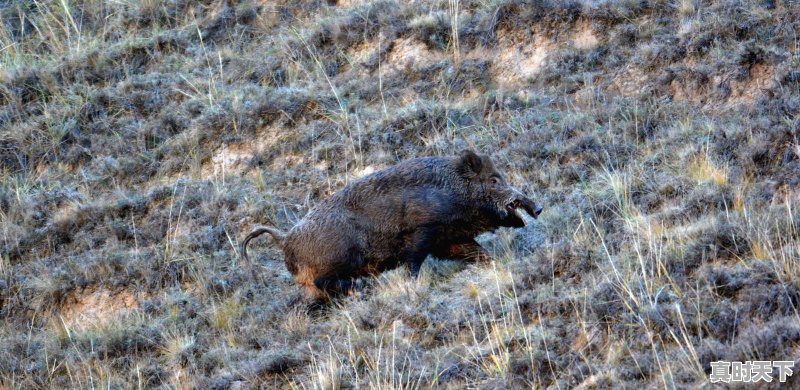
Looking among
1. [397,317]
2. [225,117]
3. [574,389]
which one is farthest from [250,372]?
[225,117]

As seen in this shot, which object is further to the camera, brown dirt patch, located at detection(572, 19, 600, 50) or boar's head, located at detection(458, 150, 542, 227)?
brown dirt patch, located at detection(572, 19, 600, 50)

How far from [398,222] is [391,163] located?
2780 mm

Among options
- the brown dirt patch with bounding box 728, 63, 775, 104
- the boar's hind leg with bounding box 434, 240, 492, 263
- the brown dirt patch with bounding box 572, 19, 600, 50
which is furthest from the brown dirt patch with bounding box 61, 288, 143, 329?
the brown dirt patch with bounding box 728, 63, 775, 104

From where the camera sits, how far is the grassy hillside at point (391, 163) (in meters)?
6.54

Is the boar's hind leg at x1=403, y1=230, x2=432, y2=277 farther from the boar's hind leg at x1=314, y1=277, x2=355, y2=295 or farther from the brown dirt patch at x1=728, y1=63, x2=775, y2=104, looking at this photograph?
the brown dirt patch at x1=728, y1=63, x2=775, y2=104

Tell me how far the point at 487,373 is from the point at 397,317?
1328 millimetres

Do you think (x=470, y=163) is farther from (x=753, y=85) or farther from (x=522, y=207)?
(x=753, y=85)

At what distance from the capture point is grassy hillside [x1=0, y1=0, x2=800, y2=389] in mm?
6539

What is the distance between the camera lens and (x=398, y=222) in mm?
8312

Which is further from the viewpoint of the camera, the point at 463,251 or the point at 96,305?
the point at 96,305

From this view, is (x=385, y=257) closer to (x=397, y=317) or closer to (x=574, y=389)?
(x=397, y=317)

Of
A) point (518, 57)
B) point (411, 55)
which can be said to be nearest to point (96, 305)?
point (411, 55)

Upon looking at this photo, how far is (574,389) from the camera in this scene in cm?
590

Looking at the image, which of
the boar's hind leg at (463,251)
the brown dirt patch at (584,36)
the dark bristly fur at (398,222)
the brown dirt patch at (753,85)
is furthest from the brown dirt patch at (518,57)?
the boar's hind leg at (463,251)
